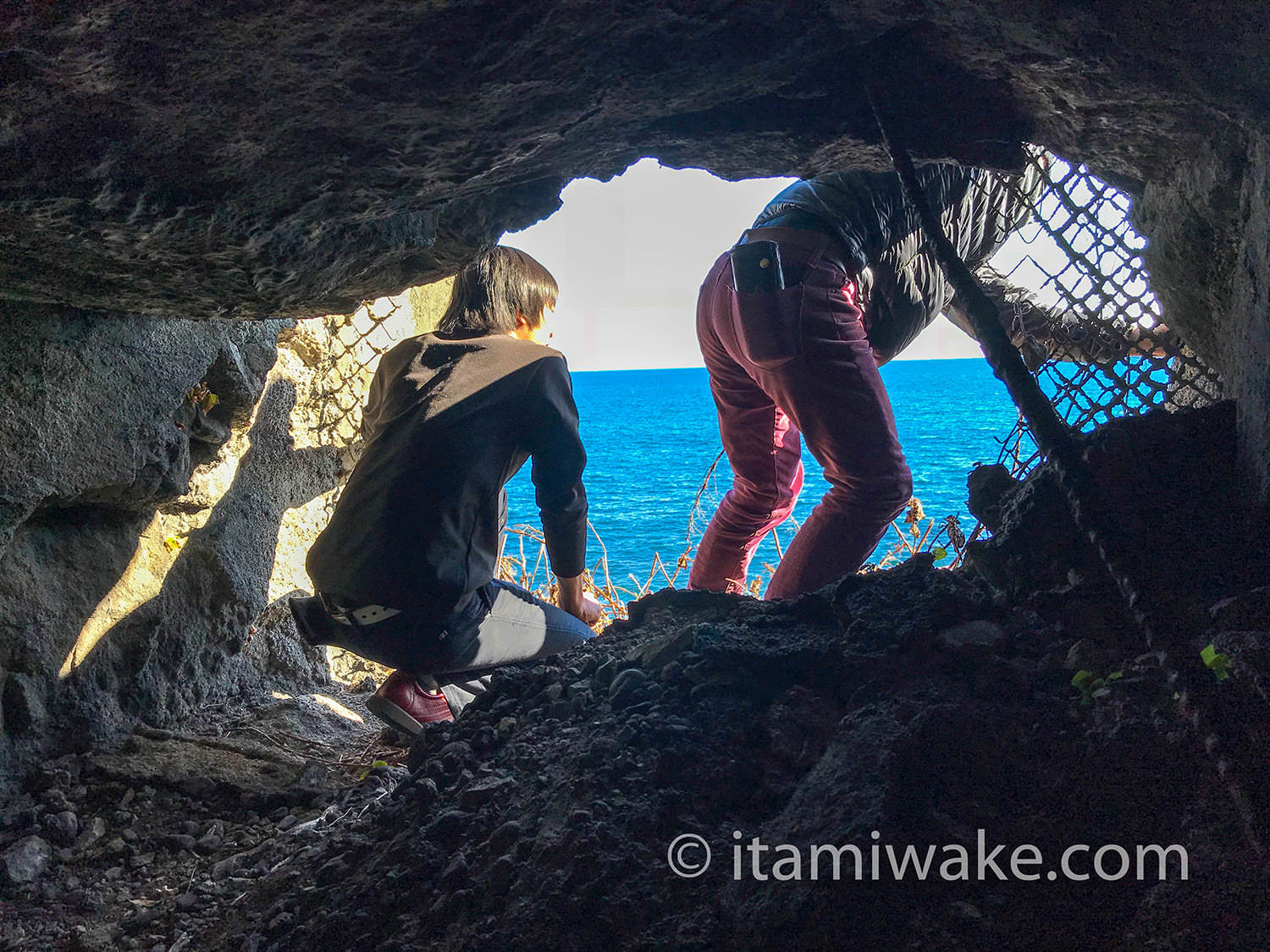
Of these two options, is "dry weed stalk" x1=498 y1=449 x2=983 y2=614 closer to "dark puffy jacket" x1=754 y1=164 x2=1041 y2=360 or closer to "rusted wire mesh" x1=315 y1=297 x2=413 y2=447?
"dark puffy jacket" x1=754 y1=164 x2=1041 y2=360

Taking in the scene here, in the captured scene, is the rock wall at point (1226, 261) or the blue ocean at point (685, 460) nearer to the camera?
the rock wall at point (1226, 261)

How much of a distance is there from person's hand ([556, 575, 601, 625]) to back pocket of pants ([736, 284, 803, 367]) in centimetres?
103

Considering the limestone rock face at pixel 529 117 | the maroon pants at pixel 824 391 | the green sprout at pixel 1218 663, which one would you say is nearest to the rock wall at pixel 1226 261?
the limestone rock face at pixel 529 117

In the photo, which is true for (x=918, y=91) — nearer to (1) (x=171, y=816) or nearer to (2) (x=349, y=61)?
(2) (x=349, y=61)

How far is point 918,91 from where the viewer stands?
1285 mm

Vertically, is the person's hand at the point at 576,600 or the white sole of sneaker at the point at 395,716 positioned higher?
the person's hand at the point at 576,600

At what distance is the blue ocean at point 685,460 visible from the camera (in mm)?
3789

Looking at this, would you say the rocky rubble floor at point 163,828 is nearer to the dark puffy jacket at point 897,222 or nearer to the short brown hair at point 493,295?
the short brown hair at point 493,295

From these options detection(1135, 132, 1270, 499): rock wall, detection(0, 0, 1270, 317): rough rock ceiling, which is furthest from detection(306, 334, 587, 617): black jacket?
detection(1135, 132, 1270, 499): rock wall

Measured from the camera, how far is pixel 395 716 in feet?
7.47

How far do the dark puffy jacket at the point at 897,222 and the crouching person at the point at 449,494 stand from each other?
798 mm

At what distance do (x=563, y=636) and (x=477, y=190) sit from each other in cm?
164

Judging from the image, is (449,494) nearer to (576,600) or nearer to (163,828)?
(576,600)

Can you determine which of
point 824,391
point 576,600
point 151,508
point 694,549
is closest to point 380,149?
point 824,391
